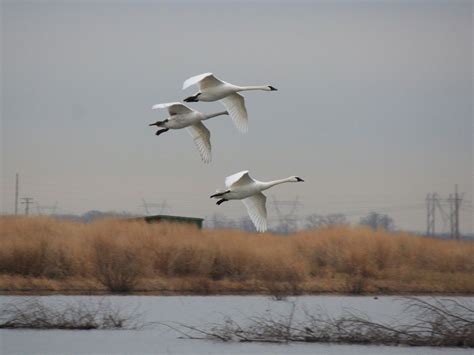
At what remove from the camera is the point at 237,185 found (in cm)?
2006

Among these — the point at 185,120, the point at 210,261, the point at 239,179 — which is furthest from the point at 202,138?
the point at 210,261

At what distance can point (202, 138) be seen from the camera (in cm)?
2192

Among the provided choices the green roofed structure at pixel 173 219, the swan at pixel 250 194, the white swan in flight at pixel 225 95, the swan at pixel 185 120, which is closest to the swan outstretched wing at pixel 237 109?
the white swan in flight at pixel 225 95

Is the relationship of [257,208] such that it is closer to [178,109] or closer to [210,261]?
[178,109]

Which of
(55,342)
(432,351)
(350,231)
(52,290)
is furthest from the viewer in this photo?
(350,231)

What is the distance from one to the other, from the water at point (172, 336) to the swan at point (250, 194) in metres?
1.53

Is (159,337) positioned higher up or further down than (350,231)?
further down

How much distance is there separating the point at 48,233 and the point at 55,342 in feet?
34.5

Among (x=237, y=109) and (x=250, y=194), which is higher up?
(x=237, y=109)

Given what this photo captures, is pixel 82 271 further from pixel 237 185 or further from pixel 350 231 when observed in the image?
pixel 237 185

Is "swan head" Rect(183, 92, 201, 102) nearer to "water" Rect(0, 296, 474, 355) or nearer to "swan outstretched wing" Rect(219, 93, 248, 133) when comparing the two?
"swan outstretched wing" Rect(219, 93, 248, 133)

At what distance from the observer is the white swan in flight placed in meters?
20.1

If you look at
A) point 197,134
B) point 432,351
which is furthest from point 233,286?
point 432,351

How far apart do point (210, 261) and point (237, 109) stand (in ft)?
32.8
